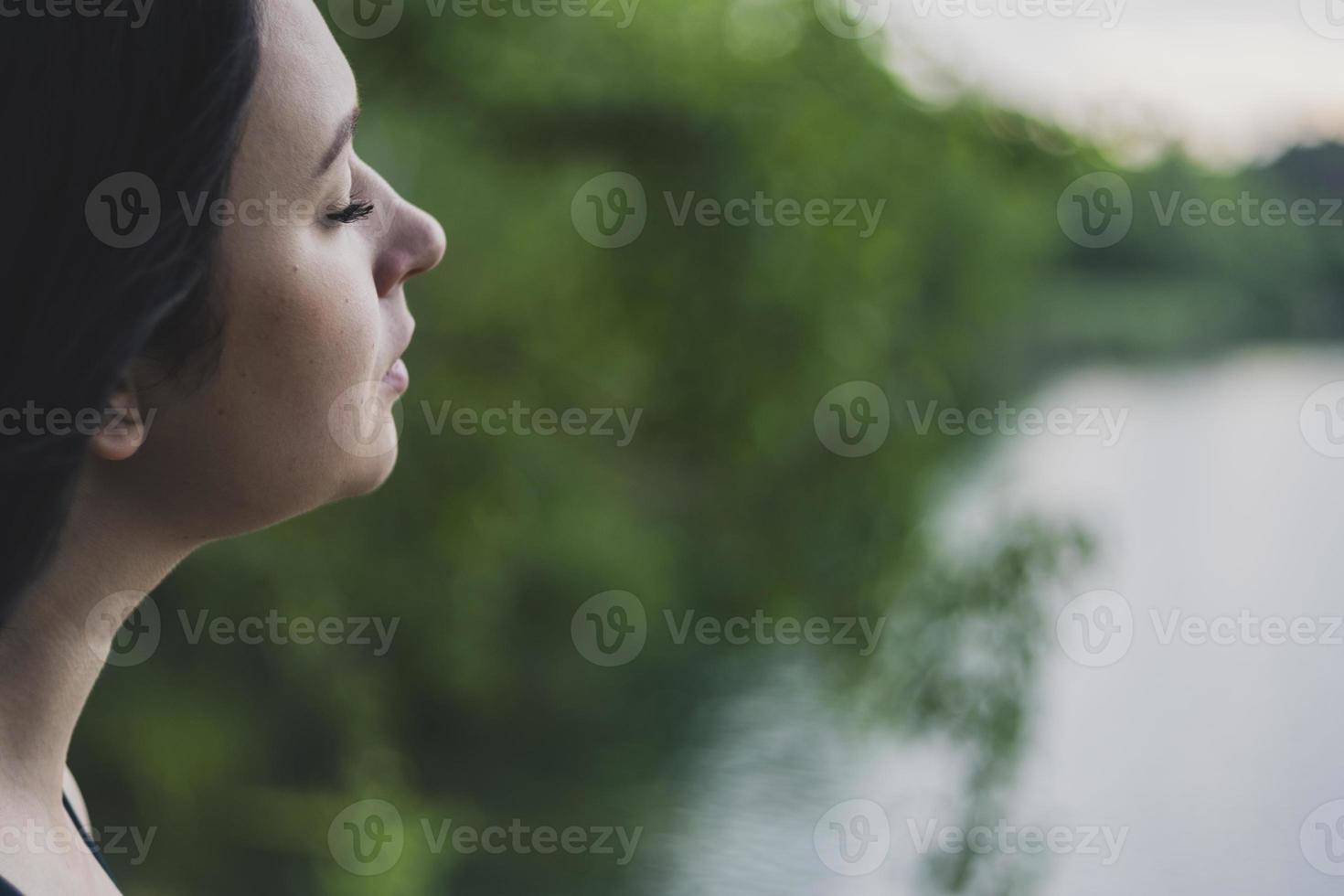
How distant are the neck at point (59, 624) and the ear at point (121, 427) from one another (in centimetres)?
4

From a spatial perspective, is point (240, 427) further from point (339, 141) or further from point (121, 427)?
point (339, 141)

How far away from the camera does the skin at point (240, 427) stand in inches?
34.6

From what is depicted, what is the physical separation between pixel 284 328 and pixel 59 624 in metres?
0.22

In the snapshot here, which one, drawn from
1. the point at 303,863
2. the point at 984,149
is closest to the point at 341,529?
the point at 303,863

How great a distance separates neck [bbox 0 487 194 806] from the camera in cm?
89

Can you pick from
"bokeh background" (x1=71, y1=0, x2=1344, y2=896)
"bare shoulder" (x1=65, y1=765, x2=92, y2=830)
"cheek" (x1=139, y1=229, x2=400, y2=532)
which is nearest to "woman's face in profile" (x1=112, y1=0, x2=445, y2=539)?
"cheek" (x1=139, y1=229, x2=400, y2=532)

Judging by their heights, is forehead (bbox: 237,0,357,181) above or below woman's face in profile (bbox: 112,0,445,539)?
above

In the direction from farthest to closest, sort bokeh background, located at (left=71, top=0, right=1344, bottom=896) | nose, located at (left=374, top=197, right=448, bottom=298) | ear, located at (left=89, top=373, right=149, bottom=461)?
bokeh background, located at (left=71, top=0, right=1344, bottom=896) < nose, located at (left=374, top=197, right=448, bottom=298) < ear, located at (left=89, top=373, right=149, bottom=461)

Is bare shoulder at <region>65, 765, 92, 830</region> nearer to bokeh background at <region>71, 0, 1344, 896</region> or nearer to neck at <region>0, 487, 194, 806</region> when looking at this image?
neck at <region>0, 487, 194, 806</region>

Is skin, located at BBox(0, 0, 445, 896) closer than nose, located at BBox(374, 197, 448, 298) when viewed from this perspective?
Yes

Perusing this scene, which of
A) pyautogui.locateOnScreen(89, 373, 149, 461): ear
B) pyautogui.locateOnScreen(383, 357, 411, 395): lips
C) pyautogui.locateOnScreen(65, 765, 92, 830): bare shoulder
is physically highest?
pyautogui.locateOnScreen(383, 357, 411, 395): lips

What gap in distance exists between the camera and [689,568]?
7.11 metres

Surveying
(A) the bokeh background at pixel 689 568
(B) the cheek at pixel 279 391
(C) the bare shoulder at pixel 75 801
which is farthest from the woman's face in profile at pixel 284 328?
(A) the bokeh background at pixel 689 568

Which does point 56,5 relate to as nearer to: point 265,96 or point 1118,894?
point 265,96
